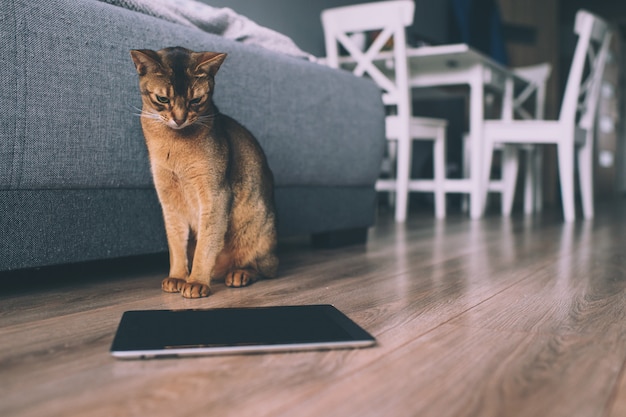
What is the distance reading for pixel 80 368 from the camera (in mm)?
692

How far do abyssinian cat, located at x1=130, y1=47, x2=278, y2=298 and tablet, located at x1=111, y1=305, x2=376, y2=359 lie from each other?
19 cm

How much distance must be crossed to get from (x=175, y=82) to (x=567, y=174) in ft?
8.71

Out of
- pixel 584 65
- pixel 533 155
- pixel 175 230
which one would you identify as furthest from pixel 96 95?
pixel 533 155

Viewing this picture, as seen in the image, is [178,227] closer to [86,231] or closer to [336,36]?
[86,231]

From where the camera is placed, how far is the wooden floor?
1.97ft

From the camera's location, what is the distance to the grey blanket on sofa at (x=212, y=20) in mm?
1376

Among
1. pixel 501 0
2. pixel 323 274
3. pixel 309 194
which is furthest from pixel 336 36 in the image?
pixel 501 0

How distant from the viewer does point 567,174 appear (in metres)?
3.17

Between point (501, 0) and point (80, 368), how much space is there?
5243mm

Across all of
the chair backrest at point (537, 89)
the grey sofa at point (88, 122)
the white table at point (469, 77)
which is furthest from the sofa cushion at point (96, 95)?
the chair backrest at point (537, 89)

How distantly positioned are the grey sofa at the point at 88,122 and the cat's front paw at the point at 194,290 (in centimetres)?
23

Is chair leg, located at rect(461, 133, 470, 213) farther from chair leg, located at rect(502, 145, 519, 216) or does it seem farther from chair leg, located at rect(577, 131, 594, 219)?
chair leg, located at rect(577, 131, 594, 219)

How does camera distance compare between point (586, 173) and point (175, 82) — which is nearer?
point (175, 82)

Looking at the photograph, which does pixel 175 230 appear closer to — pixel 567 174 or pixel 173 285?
pixel 173 285
